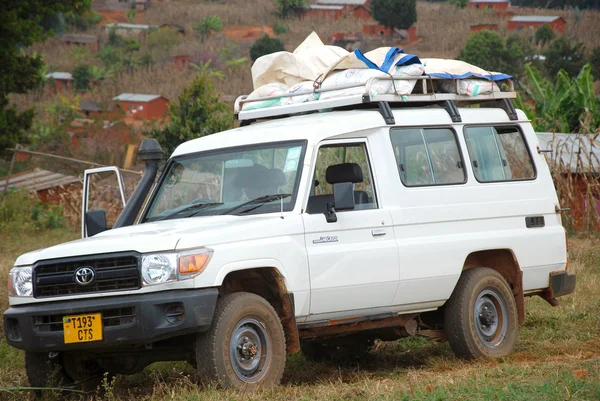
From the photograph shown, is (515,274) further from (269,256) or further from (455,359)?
(269,256)

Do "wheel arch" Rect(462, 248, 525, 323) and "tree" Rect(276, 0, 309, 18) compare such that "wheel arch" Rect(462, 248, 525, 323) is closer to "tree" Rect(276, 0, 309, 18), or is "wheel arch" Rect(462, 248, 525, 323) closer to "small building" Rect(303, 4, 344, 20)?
"small building" Rect(303, 4, 344, 20)

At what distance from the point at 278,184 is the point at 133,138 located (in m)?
37.4

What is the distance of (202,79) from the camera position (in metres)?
36.4

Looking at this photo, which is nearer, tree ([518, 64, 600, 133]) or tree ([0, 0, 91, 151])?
tree ([0, 0, 91, 151])

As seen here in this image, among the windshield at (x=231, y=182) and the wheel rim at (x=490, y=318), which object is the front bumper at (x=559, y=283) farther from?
the windshield at (x=231, y=182)

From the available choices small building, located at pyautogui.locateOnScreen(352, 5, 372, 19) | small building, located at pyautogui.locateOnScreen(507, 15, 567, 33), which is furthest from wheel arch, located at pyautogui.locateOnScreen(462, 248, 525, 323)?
small building, located at pyautogui.locateOnScreen(352, 5, 372, 19)

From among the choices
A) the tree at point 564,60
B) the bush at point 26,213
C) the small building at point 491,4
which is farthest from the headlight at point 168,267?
the small building at point 491,4

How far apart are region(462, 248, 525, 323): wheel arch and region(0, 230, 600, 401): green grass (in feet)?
1.67

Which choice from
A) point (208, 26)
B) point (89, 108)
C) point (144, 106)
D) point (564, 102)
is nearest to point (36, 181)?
point (564, 102)

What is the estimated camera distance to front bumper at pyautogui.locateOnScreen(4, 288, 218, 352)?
21.3 feet

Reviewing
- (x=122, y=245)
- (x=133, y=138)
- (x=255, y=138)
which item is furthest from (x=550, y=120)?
(x=133, y=138)

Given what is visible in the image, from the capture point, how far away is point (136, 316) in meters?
6.50

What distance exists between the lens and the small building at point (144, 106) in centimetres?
5322

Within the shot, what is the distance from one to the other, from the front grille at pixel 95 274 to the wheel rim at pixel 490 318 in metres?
3.39
